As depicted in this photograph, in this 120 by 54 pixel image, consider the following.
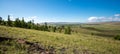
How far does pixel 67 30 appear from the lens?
3051 inches

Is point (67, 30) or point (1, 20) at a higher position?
point (1, 20)

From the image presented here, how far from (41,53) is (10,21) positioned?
66.3 m

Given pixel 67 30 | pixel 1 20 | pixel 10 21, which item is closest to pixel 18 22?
pixel 10 21

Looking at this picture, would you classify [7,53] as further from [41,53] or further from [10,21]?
[10,21]

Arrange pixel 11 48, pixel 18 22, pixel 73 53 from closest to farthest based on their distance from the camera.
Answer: pixel 11 48
pixel 73 53
pixel 18 22

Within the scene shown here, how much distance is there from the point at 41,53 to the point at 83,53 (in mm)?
6129

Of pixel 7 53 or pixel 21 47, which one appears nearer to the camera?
pixel 7 53

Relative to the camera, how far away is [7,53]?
10.5 m

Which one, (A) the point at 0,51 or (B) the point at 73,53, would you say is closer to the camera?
(A) the point at 0,51

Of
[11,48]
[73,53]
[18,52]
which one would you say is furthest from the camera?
[73,53]

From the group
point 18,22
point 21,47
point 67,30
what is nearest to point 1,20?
point 18,22

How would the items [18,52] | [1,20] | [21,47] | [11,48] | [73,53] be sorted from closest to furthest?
[18,52] → [11,48] → [21,47] → [73,53] → [1,20]

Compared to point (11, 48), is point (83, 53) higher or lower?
lower

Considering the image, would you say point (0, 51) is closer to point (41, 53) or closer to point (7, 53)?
point (7, 53)
